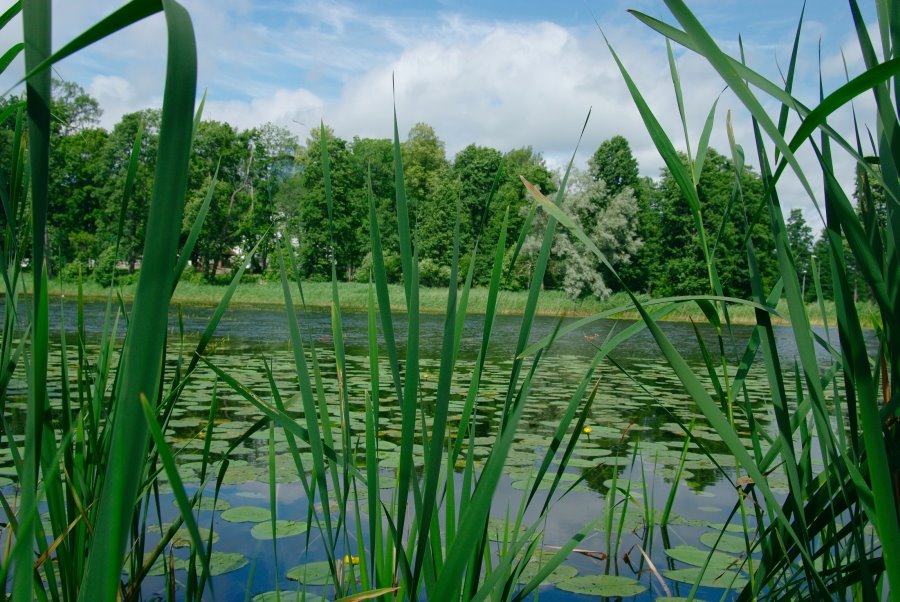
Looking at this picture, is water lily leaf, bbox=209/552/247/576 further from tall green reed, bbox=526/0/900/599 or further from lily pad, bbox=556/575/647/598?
tall green reed, bbox=526/0/900/599

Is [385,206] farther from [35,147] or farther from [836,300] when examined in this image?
[35,147]

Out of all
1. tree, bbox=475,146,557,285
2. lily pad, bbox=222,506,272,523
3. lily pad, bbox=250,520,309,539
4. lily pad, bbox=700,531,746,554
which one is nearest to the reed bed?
lily pad, bbox=250,520,309,539

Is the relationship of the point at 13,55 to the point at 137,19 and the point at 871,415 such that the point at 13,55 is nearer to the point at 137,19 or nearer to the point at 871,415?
the point at 137,19

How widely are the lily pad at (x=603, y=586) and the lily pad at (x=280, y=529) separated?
77cm

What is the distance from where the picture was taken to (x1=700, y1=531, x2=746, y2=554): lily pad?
7.15 ft

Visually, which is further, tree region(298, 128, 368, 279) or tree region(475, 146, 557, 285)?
tree region(298, 128, 368, 279)

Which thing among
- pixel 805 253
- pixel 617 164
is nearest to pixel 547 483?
pixel 805 253

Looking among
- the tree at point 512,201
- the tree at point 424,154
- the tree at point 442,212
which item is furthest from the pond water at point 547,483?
the tree at point 424,154

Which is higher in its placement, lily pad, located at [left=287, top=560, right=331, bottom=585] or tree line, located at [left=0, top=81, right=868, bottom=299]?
tree line, located at [left=0, top=81, right=868, bottom=299]

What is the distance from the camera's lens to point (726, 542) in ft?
7.34

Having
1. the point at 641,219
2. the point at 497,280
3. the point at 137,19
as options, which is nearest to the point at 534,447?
the point at 497,280

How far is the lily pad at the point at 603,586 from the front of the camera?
1.79 metres

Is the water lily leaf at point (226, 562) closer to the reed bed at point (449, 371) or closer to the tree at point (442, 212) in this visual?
the reed bed at point (449, 371)

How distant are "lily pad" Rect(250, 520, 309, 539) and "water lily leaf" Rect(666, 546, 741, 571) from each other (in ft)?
3.55
